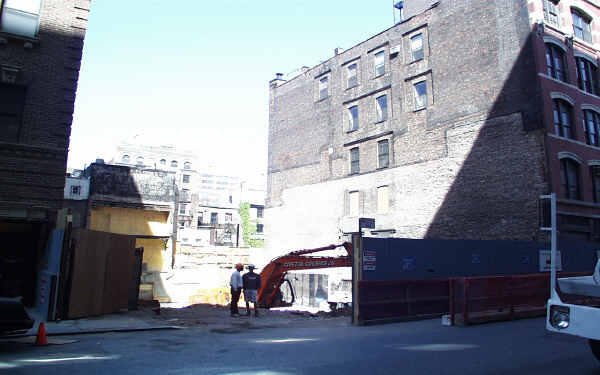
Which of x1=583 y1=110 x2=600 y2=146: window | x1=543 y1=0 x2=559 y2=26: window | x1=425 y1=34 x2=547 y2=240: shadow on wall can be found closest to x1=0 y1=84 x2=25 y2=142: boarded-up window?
x1=425 y1=34 x2=547 y2=240: shadow on wall

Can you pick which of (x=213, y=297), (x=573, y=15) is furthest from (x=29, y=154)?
(x=573, y=15)

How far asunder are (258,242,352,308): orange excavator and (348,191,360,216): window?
14.5 meters

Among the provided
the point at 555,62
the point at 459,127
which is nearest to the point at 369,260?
the point at 459,127

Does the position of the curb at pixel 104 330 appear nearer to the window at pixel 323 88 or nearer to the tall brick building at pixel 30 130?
the tall brick building at pixel 30 130

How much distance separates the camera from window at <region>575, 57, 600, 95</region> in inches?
1045

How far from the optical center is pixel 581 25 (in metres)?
27.9

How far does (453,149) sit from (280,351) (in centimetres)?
2143

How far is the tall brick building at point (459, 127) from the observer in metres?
23.5

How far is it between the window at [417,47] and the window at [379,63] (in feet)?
8.29

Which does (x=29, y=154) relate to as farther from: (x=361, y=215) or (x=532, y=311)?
(x=361, y=215)

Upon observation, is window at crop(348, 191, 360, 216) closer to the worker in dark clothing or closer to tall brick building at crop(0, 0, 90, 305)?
the worker in dark clothing

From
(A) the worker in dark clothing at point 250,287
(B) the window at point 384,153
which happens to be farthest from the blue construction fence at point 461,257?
(B) the window at point 384,153

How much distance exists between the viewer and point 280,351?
8156 mm

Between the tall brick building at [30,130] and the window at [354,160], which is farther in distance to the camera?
the window at [354,160]
